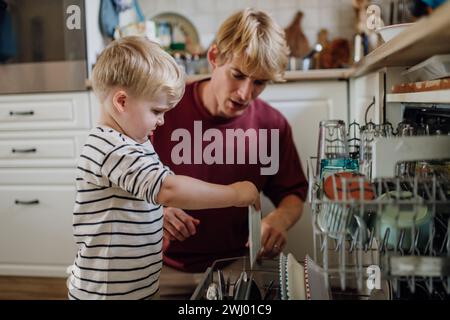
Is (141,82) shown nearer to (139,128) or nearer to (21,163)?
(139,128)

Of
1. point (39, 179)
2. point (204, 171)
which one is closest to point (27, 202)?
point (39, 179)

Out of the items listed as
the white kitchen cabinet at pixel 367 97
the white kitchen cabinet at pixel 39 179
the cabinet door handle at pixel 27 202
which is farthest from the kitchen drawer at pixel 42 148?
the white kitchen cabinet at pixel 367 97

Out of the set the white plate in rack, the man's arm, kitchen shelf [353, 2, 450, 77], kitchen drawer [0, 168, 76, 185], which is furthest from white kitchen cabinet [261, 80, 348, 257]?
the white plate in rack

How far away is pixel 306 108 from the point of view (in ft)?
4.23

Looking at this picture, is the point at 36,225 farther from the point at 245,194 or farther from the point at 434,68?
the point at 434,68

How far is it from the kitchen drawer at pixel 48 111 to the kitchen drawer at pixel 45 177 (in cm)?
13

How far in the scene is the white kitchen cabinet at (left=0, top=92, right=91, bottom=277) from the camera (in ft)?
4.42

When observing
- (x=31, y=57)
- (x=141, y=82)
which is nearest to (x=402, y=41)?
(x=141, y=82)

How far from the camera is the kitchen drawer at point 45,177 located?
4.56 feet

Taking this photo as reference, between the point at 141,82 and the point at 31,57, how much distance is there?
77 cm

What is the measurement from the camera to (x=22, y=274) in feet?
4.49

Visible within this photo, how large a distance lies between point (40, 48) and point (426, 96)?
107cm

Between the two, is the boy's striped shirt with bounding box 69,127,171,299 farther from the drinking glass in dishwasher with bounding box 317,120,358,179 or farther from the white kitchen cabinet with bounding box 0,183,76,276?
the white kitchen cabinet with bounding box 0,183,76,276

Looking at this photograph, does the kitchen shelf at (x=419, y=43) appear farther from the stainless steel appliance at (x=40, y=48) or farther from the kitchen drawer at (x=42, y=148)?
the kitchen drawer at (x=42, y=148)
